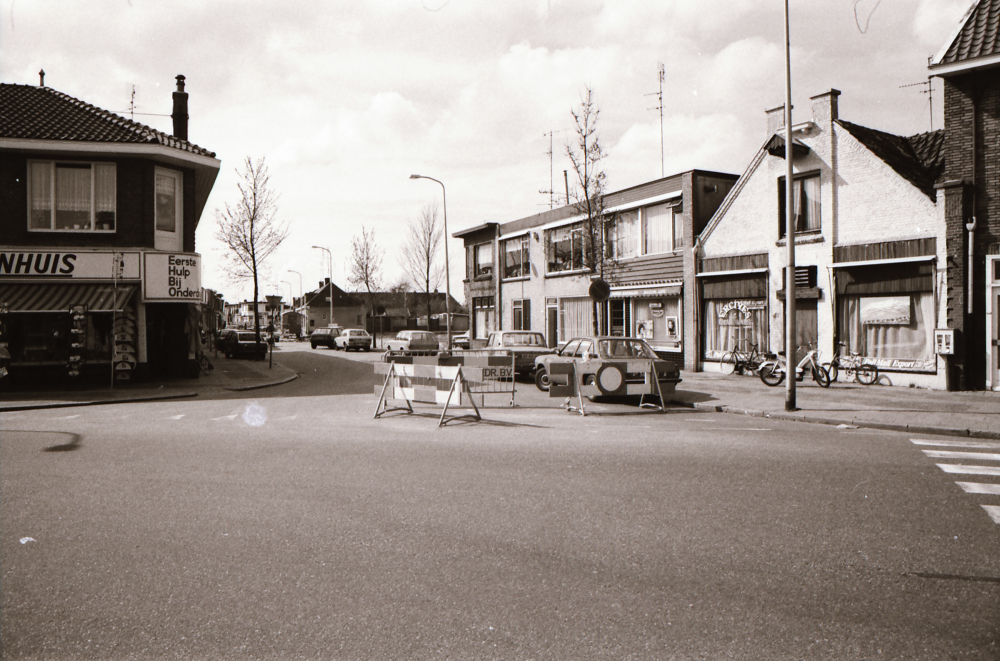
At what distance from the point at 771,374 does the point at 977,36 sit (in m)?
8.62

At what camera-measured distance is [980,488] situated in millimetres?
6973

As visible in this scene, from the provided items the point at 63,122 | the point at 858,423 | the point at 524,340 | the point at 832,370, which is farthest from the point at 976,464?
the point at 63,122

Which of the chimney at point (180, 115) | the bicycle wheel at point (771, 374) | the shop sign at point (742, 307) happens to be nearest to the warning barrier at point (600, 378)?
the bicycle wheel at point (771, 374)

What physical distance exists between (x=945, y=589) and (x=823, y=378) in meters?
14.3

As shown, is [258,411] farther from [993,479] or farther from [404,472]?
[993,479]

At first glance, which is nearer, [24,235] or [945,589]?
[945,589]

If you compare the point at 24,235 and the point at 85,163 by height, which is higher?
the point at 85,163

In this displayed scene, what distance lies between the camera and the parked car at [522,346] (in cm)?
2073

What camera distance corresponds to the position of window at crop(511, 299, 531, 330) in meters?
33.7

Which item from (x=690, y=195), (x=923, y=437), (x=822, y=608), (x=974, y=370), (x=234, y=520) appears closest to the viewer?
(x=822, y=608)

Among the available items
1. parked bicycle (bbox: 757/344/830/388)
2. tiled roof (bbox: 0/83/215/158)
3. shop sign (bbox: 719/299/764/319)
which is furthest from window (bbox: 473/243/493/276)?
parked bicycle (bbox: 757/344/830/388)

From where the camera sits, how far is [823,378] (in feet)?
58.2

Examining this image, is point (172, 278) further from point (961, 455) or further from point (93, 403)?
point (961, 455)

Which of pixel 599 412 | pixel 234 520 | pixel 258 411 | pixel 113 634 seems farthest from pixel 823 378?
pixel 113 634
